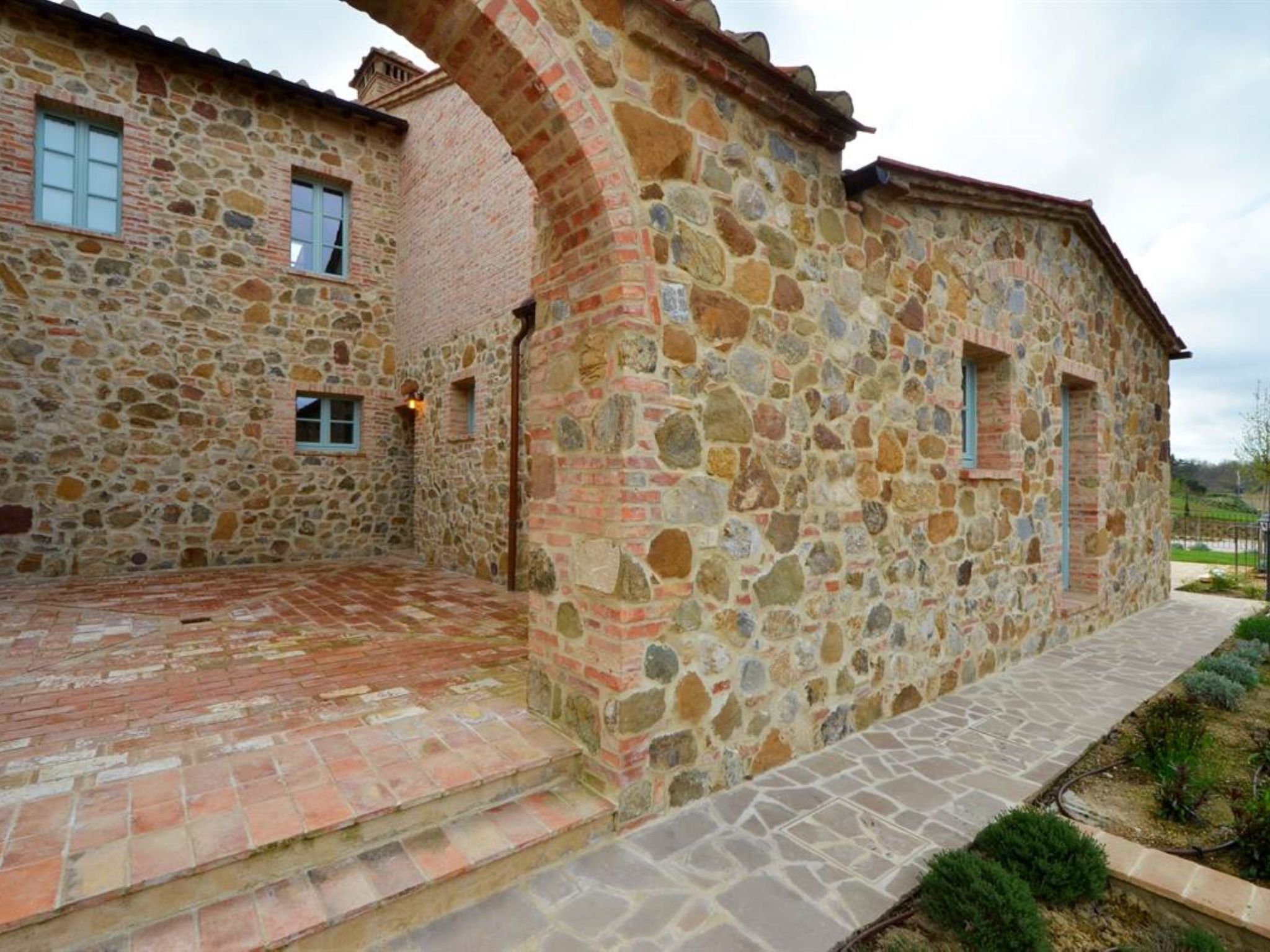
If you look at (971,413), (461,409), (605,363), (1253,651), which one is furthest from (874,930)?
(461,409)

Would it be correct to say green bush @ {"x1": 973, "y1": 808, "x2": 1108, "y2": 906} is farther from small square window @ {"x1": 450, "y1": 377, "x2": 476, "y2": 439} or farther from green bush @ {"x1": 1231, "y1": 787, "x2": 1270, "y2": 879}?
small square window @ {"x1": 450, "y1": 377, "x2": 476, "y2": 439}

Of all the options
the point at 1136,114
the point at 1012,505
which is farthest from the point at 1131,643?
the point at 1136,114

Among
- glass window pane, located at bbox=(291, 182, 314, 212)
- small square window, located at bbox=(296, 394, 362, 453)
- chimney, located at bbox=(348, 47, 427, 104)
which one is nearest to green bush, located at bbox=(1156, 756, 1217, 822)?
small square window, located at bbox=(296, 394, 362, 453)

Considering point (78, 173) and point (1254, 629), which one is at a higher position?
point (78, 173)

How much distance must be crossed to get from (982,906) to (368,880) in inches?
87.1

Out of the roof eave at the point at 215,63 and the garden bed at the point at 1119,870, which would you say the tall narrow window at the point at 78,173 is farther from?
the garden bed at the point at 1119,870

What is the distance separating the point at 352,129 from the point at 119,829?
9560 millimetres

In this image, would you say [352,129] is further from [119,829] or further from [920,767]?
[920,767]

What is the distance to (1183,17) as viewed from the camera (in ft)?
17.8

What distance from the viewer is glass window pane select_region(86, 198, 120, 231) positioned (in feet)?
23.4

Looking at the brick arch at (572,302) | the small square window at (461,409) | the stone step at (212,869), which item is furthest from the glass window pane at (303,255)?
the stone step at (212,869)

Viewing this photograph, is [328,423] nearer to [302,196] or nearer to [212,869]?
[302,196]

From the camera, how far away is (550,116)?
2.56 meters

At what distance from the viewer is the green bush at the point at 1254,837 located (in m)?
2.58
